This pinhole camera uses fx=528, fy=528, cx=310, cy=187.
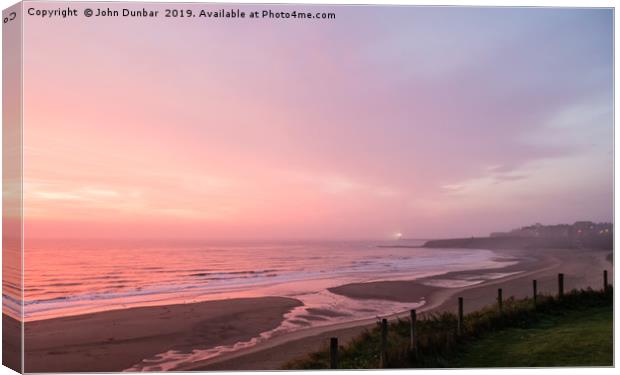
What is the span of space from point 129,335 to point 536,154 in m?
8.74

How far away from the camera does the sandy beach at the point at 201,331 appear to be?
909 centimetres

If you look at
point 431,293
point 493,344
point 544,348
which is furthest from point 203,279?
point 544,348

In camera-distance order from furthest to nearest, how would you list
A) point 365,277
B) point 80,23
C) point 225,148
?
1. point 365,277
2. point 225,148
3. point 80,23

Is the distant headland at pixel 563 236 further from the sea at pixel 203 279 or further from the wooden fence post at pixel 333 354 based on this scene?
the wooden fence post at pixel 333 354

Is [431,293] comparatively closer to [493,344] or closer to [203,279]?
[493,344]

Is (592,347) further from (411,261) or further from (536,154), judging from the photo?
(411,261)

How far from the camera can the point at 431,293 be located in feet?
59.0

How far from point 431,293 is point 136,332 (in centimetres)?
1026

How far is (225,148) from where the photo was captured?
8.88 meters

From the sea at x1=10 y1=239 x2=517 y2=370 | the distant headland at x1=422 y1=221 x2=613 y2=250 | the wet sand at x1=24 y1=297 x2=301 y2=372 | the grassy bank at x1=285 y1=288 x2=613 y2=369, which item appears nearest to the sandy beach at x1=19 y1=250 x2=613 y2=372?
the wet sand at x1=24 y1=297 x2=301 y2=372

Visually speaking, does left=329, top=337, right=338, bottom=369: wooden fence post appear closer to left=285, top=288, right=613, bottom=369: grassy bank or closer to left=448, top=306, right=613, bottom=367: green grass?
left=285, top=288, right=613, bottom=369: grassy bank

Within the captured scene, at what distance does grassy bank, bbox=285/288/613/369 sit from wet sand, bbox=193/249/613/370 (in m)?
0.91

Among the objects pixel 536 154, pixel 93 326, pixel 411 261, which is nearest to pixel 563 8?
pixel 536 154

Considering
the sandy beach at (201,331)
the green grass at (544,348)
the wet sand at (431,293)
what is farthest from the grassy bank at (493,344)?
the sandy beach at (201,331)
